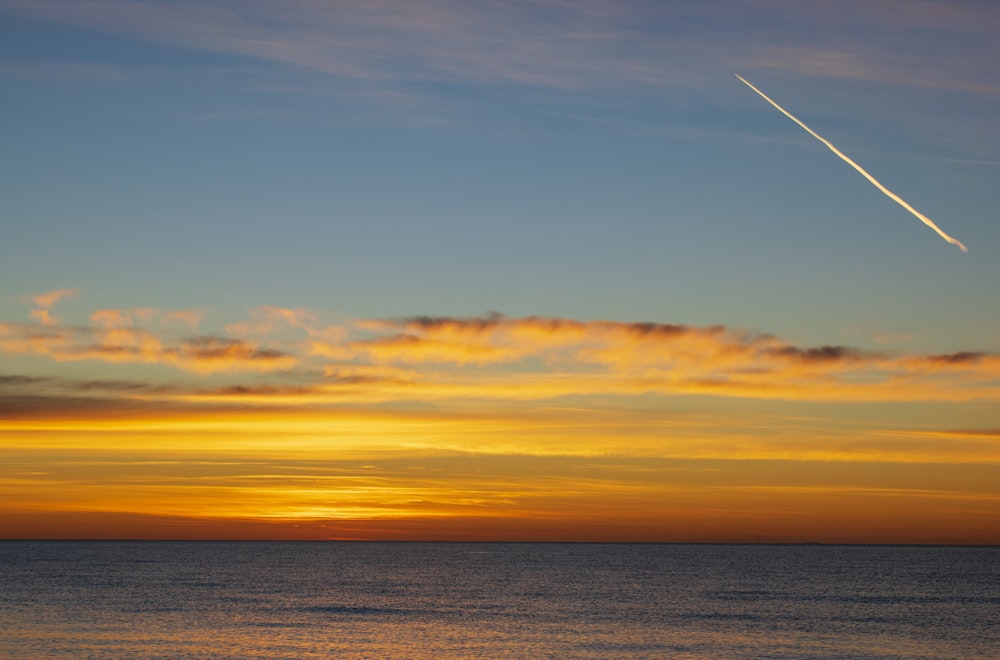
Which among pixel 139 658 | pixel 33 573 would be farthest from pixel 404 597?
pixel 33 573

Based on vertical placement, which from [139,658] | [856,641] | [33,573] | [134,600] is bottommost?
[856,641]

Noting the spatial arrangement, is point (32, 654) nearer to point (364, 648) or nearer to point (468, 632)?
point (364, 648)

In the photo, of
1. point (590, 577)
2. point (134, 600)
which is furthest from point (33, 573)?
point (590, 577)

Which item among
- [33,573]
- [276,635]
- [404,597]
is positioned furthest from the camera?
[33,573]

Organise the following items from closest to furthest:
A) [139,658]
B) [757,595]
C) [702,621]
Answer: [139,658]
[702,621]
[757,595]

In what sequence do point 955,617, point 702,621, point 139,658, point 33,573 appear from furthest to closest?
point 33,573
point 955,617
point 702,621
point 139,658

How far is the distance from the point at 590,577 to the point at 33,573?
3675 inches

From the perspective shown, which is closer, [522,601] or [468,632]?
[468,632]

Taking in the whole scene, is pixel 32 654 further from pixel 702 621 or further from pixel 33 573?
pixel 33 573

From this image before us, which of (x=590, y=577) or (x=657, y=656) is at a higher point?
(x=590, y=577)

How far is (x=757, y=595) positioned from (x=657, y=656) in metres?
72.5

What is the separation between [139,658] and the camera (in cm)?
6656

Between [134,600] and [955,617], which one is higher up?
[134,600]

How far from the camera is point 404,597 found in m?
130
